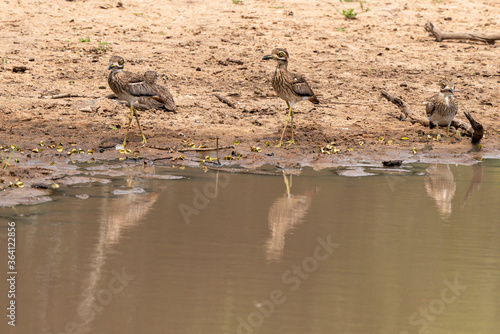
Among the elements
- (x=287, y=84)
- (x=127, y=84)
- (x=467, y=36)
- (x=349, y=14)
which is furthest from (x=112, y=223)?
(x=467, y=36)

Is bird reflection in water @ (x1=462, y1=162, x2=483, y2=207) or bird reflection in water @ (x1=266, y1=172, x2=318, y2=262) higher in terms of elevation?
bird reflection in water @ (x1=462, y1=162, x2=483, y2=207)

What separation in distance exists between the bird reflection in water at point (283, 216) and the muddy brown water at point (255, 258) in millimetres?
16

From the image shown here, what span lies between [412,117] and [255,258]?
7213 mm

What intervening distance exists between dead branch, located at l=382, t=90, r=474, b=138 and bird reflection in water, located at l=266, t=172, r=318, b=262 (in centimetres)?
436

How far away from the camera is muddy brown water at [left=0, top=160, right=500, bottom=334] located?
4.37m

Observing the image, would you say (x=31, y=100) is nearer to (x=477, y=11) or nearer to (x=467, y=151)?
(x=467, y=151)

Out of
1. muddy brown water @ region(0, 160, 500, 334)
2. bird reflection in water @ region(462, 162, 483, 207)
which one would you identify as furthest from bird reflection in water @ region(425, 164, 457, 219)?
bird reflection in water @ region(462, 162, 483, 207)

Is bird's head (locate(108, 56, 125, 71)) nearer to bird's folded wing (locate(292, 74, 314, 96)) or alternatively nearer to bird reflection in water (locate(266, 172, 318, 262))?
bird's folded wing (locate(292, 74, 314, 96))

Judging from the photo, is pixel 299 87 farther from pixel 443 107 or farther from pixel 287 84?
pixel 443 107

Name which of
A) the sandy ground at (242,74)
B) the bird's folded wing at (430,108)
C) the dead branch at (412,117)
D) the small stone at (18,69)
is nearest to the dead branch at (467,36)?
the sandy ground at (242,74)

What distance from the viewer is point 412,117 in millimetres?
12078

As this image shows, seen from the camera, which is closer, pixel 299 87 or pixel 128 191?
pixel 128 191

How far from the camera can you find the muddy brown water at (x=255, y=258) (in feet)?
14.3

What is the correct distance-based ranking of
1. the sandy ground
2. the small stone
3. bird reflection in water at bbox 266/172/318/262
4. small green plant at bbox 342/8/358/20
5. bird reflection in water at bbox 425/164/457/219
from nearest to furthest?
1. bird reflection in water at bbox 266/172/318/262
2. bird reflection in water at bbox 425/164/457/219
3. the sandy ground
4. the small stone
5. small green plant at bbox 342/8/358/20
